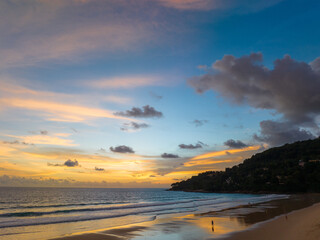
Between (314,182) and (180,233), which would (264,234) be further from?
(314,182)

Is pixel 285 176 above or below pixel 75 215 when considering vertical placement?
above

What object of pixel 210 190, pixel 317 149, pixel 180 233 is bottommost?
pixel 210 190

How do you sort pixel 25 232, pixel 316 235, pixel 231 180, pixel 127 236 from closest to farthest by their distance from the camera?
pixel 316 235
pixel 127 236
pixel 25 232
pixel 231 180

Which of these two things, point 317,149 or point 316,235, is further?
point 317,149

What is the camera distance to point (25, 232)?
87.9 ft

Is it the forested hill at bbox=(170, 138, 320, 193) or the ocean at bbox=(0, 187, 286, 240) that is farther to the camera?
the forested hill at bbox=(170, 138, 320, 193)

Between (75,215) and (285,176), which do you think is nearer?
(75,215)

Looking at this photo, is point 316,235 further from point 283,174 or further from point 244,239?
point 283,174

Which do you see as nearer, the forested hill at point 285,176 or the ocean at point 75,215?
the ocean at point 75,215

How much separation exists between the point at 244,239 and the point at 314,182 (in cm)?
13508

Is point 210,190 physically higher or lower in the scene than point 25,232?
lower

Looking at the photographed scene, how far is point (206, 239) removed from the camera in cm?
2156

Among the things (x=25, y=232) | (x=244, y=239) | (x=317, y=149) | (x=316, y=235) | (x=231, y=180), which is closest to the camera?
(x=316, y=235)

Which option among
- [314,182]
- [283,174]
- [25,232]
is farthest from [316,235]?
[283,174]
